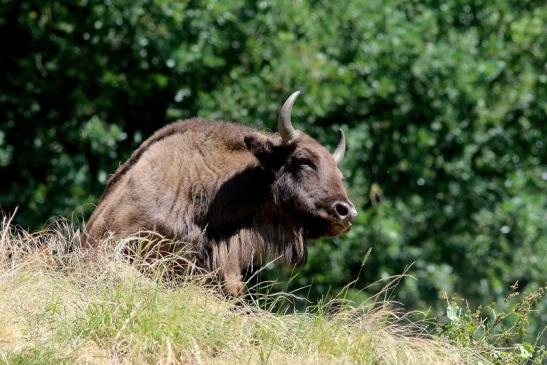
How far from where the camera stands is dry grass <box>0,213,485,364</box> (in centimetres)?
720

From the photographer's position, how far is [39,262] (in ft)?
28.0

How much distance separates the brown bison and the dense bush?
608 centimetres

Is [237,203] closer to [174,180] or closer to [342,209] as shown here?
[174,180]

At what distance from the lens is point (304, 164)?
10750 millimetres

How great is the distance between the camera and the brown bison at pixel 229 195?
10250mm

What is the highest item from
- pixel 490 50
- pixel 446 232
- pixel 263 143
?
pixel 263 143

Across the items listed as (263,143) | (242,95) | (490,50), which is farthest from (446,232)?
(263,143)

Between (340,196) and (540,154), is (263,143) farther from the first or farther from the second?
(540,154)

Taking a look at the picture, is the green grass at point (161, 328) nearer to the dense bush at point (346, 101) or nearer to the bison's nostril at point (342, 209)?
the bison's nostril at point (342, 209)

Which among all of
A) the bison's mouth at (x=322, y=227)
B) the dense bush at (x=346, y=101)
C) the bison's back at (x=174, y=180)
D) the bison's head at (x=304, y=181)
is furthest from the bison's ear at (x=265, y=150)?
the dense bush at (x=346, y=101)

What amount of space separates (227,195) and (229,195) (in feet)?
0.06

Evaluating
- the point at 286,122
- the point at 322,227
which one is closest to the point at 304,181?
the point at 322,227

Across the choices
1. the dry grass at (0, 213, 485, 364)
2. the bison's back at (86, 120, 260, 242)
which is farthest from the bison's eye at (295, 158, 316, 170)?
the dry grass at (0, 213, 485, 364)

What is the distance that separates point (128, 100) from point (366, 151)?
390 centimetres
